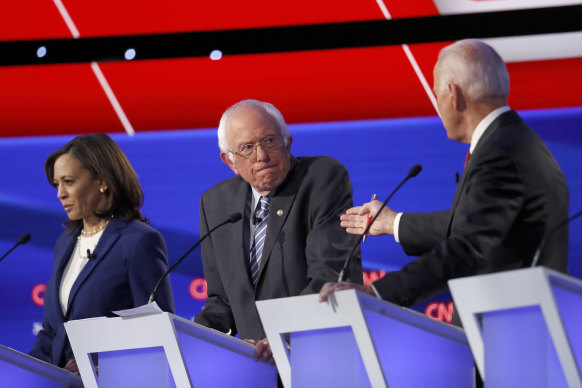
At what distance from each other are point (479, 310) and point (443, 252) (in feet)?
1.62

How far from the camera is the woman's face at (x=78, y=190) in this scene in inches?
153

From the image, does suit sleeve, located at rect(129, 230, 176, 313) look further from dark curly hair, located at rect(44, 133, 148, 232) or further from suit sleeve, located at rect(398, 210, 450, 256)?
suit sleeve, located at rect(398, 210, 450, 256)

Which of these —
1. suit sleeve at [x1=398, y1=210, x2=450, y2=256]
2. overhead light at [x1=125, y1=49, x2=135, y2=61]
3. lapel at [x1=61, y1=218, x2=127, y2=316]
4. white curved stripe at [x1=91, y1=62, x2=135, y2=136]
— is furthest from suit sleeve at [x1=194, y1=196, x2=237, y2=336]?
overhead light at [x1=125, y1=49, x2=135, y2=61]

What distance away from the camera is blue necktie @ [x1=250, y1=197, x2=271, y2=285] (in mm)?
3451


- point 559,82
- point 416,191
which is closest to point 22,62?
point 416,191

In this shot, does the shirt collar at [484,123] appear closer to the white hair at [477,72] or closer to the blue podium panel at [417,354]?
the white hair at [477,72]

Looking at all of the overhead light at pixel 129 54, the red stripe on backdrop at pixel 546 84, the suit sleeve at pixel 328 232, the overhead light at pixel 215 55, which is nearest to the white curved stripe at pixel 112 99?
the overhead light at pixel 129 54

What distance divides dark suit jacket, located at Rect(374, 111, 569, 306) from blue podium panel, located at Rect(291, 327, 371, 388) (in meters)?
0.28

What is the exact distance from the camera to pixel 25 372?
2.90 meters

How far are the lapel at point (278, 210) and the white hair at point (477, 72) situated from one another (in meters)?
0.86

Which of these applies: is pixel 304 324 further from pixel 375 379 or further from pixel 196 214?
pixel 196 214

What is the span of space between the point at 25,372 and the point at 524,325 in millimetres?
1594

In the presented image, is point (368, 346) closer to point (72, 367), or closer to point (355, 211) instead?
point (355, 211)

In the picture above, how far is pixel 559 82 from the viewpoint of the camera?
451 centimetres
